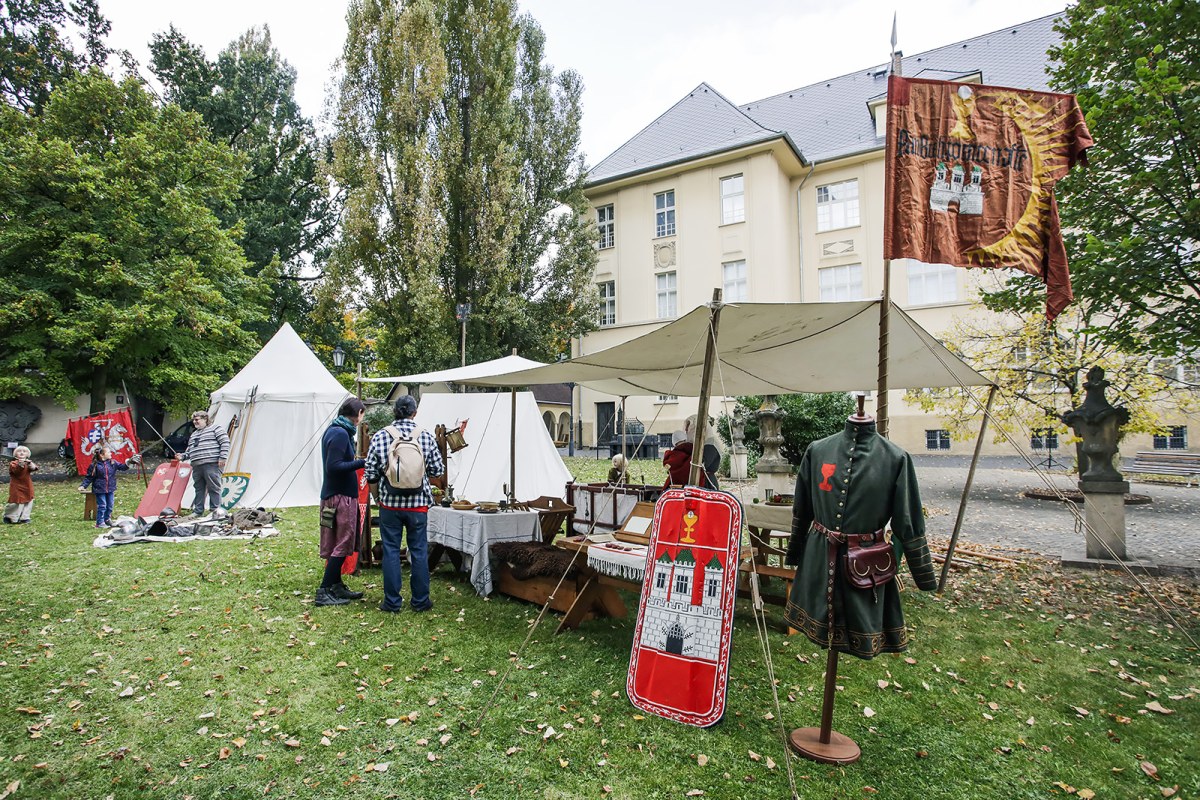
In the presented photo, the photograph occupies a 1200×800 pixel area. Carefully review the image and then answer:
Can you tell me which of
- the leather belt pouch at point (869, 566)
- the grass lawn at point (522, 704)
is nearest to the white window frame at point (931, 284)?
the grass lawn at point (522, 704)

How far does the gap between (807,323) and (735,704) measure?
274 cm

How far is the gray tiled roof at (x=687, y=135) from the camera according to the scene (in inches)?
928

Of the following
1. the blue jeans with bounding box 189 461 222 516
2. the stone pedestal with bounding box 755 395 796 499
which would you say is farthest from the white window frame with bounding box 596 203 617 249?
the blue jeans with bounding box 189 461 222 516

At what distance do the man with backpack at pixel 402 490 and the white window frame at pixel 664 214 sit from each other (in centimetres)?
2149

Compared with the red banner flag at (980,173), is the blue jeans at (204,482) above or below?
below

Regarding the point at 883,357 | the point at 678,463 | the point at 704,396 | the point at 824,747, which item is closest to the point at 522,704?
the point at 824,747

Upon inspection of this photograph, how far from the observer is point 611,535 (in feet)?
16.7

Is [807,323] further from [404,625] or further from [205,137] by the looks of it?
[205,137]

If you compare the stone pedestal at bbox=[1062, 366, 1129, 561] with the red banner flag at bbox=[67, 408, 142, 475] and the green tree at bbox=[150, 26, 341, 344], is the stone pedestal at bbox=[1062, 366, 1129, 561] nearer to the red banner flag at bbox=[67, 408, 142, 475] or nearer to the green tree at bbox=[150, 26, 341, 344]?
the red banner flag at bbox=[67, 408, 142, 475]

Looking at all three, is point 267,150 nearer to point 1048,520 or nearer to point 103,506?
point 103,506

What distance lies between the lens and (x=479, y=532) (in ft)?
19.3

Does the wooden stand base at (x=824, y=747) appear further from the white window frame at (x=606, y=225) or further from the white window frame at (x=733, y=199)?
the white window frame at (x=606, y=225)

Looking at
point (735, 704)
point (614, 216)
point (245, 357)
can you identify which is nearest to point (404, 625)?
point (735, 704)

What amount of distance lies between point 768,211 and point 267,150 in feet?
65.8
